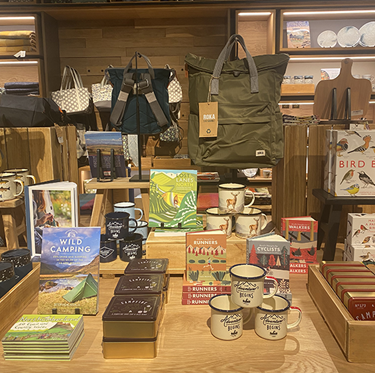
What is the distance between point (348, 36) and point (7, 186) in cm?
322

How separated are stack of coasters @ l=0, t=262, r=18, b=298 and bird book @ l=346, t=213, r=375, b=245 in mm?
1337

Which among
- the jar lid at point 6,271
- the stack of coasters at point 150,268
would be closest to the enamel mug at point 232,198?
the stack of coasters at point 150,268

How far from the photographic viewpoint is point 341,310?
1046 millimetres

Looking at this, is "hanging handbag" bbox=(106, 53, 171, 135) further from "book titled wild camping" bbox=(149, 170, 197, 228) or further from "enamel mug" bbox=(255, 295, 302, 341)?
"enamel mug" bbox=(255, 295, 302, 341)

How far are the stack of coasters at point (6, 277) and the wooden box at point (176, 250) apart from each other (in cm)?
50

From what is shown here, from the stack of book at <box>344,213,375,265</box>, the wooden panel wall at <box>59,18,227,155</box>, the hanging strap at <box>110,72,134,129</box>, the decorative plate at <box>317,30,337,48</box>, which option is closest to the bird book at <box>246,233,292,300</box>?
the stack of book at <box>344,213,375,265</box>

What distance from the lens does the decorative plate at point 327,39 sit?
3.44 meters

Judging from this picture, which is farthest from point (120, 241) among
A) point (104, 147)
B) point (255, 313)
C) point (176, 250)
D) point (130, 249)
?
point (255, 313)

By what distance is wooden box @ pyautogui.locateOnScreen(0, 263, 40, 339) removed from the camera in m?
1.14

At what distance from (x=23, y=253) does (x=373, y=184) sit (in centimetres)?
149

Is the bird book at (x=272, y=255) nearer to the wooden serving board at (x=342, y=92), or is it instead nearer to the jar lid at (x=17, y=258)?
the jar lid at (x=17, y=258)

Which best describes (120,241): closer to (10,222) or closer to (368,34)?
(10,222)

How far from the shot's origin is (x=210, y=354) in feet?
3.26

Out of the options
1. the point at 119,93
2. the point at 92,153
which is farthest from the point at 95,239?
the point at 119,93
